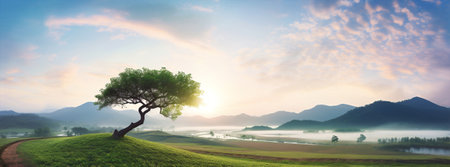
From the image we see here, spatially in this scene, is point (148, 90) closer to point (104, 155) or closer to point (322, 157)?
point (104, 155)

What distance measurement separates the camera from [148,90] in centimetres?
4806

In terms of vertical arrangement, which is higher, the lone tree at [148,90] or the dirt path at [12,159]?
the lone tree at [148,90]

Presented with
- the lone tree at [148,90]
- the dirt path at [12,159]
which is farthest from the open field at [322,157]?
the dirt path at [12,159]

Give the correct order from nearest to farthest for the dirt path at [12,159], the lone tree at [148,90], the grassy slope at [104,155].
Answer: the dirt path at [12,159] → the grassy slope at [104,155] → the lone tree at [148,90]

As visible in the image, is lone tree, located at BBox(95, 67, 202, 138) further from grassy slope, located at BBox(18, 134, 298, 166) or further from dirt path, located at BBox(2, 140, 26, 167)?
dirt path, located at BBox(2, 140, 26, 167)

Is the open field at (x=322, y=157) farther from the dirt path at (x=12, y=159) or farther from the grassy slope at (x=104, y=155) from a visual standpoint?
the dirt path at (x=12, y=159)

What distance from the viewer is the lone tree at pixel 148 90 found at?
46.8 metres

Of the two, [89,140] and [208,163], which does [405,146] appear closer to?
[208,163]

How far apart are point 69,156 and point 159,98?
68.5ft

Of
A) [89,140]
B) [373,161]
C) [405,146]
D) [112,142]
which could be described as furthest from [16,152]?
[405,146]

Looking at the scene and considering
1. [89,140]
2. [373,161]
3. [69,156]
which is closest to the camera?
[69,156]

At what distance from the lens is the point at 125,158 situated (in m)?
34.8

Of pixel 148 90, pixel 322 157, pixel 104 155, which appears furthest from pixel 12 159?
pixel 322 157

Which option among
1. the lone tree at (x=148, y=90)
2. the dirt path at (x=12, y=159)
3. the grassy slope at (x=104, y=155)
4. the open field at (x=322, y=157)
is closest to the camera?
the dirt path at (x=12, y=159)
